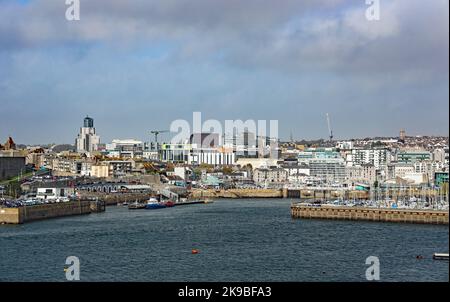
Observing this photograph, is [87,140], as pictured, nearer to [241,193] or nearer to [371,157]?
[371,157]

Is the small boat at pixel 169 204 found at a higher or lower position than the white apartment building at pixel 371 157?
lower

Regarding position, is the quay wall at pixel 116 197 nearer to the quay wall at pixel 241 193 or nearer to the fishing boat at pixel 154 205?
the fishing boat at pixel 154 205

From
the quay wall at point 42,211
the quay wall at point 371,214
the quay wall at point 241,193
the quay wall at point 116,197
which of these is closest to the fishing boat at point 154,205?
the quay wall at point 116,197

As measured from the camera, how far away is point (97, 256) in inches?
469

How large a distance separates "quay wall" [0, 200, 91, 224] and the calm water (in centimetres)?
51

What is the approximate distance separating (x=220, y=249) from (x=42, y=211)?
8028 mm

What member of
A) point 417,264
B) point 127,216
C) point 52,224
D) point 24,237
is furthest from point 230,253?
point 127,216

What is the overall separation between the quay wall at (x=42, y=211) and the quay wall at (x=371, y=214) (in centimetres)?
655

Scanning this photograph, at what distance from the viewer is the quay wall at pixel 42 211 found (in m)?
17.8

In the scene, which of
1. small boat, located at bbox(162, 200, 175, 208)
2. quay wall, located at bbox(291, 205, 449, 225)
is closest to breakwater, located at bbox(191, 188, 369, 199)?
small boat, located at bbox(162, 200, 175, 208)

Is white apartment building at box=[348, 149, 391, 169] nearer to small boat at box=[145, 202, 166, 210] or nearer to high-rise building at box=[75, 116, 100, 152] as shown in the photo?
small boat at box=[145, 202, 166, 210]

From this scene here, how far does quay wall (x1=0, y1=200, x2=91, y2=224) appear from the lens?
1781cm

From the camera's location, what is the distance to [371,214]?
752 inches
